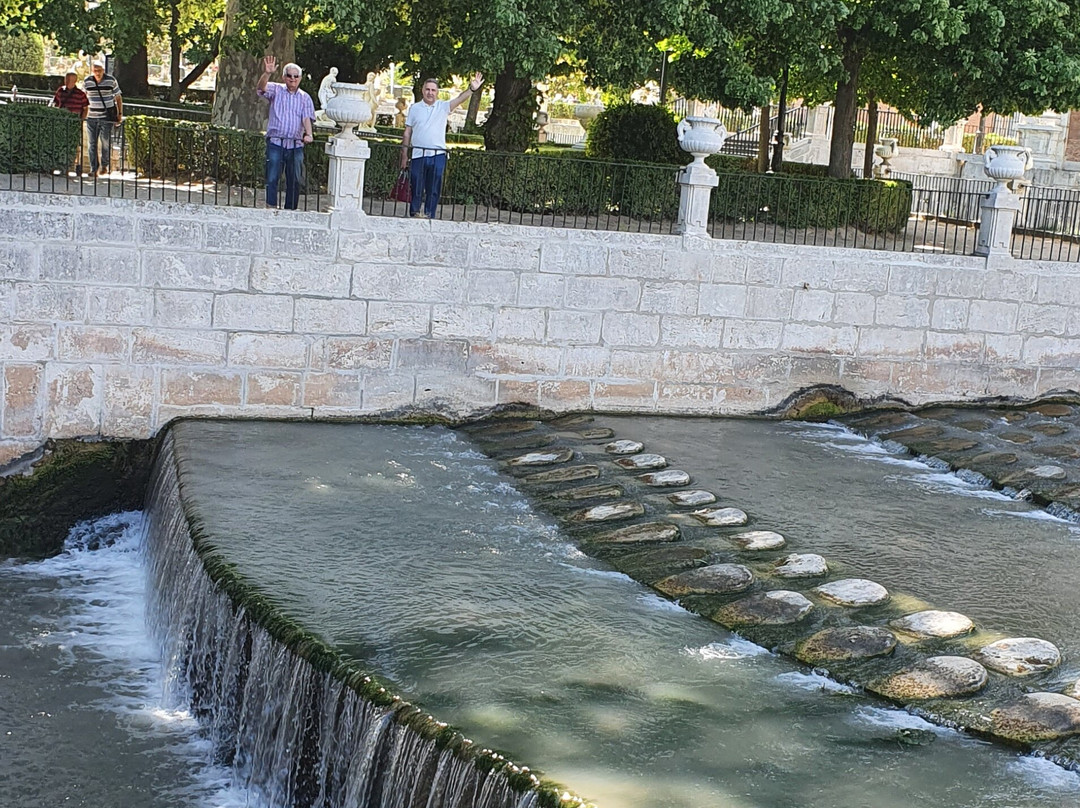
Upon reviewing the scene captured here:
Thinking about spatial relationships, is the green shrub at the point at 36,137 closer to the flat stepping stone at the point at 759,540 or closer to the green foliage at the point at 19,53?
the flat stepping stone at the point at 759,540

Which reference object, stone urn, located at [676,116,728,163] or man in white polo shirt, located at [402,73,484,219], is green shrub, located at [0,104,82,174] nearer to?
man in white polo shirt, located at [402,73,484,219]

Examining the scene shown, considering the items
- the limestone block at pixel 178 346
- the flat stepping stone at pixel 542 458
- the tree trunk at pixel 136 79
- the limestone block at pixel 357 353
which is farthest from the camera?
the tree trunk at pixel 136 79

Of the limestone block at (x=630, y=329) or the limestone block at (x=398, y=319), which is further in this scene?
the limestone block at (x=630, y=329)

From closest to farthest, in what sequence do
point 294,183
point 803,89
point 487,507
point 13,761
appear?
point 13,761 < point 487,507 < point 294,183 < point 803,89

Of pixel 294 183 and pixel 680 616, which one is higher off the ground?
pixel 294 183

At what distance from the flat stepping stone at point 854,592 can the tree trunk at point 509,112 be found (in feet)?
28.8

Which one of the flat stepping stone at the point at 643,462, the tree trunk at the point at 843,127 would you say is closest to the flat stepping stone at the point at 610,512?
the flat stepping stone at the point at 643,462

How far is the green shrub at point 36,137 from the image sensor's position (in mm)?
12812

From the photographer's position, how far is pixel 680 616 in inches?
320

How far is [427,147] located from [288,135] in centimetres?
121

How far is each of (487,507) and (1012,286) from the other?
21.2ft

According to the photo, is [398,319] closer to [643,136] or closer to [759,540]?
[759,540]

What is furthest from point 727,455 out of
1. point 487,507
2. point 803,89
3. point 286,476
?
point 803,89

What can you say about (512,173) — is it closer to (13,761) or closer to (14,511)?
(14,511)
